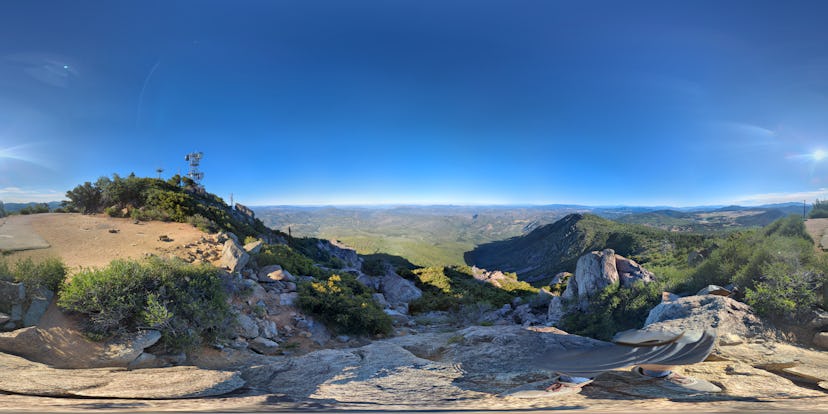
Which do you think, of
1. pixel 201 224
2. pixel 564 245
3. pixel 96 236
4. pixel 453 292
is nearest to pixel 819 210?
pixel 453 292

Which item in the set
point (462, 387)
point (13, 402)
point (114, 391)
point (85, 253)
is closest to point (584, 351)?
point (462, 387)

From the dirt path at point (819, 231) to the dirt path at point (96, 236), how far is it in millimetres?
25101

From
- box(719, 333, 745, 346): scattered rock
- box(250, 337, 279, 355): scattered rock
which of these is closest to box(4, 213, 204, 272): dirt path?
box(250, 337, 279, 355): scattered rock

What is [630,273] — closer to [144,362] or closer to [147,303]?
[144,362]

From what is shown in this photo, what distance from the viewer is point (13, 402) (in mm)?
4109

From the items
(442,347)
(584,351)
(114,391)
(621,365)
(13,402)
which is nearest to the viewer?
(13,402)

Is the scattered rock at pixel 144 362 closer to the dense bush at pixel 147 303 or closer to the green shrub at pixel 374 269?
the dense bush at pixel 147 303

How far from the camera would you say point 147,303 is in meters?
8.02

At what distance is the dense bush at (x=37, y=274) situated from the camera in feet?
24.9

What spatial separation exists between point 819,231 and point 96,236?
3067 centimetres

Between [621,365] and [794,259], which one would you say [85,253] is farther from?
[794,259]

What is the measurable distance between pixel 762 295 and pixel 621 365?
5695mm

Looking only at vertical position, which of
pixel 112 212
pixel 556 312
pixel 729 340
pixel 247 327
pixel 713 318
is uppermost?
pixel 112 212

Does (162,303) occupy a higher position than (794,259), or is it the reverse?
(794,259)
